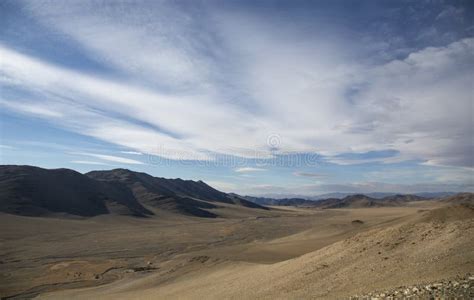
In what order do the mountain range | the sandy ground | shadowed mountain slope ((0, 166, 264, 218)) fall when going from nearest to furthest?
the sandy ground < the mountain range < shadowed mountain slope ((0, 166, 264, 218))

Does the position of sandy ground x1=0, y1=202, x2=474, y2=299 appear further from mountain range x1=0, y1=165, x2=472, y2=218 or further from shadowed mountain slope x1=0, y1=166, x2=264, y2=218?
shadowed mountain slope x1=0, y1=166, x2=264, y2=218

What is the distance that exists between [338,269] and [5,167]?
12134 centimetres

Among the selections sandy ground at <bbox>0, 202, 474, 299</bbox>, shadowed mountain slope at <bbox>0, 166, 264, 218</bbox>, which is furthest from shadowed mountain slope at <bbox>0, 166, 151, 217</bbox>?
sandy ground at <bbox>0, 202, 474, 299</bbox>

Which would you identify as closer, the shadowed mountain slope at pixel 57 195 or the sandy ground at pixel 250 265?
the sandy ground at pixel 250 265

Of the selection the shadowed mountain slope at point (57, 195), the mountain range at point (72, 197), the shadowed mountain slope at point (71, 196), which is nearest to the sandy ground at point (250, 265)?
→ the shadowed mountain slope at point (57, 195)

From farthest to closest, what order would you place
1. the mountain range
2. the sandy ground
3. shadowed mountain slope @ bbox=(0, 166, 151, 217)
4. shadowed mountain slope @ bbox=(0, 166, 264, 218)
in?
shadowed mountain slope @ bbox=(0, 166, 264, 218)
the mountain range
shadowed mountain slope @ bbox=(0, 166, 151, 217)
the sandy ground

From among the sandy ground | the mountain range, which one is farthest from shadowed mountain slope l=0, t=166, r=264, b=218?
the sandy ground

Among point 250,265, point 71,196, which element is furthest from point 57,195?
point 250,265

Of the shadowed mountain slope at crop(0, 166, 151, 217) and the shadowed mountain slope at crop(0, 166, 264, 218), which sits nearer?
the shadowed mountain slope at crop(0, 166, 151, 217)

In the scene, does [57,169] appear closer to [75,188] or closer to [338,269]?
[75,188]

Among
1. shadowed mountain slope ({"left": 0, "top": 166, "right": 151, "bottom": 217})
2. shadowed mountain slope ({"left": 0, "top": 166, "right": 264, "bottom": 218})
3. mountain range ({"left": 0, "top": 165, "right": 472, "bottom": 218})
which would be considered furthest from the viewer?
shadowed mountain slope ({"left": 0, "top": 166, "right": 264, "bottom": 218})

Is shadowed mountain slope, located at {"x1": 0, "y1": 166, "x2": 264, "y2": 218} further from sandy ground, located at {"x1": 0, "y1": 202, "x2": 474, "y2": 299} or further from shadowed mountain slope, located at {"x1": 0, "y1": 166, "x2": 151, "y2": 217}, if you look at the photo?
sandy ground, located at {"x1": 0, "y1": 202, "x2": 474, "y2": 299}

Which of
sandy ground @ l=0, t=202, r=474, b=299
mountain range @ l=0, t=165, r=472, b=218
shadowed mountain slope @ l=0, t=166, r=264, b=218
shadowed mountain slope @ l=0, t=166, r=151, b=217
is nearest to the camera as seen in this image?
sandy ground @ l=0, t=202, r=474, b=299

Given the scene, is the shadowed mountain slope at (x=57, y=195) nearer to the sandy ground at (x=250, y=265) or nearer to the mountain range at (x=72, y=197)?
the mountain range at (x=72, y=197)
